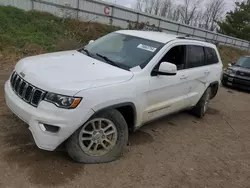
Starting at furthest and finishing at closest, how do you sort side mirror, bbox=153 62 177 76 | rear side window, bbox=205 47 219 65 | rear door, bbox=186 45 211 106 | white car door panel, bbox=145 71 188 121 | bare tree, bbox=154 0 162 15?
bare tree, bbox=154 0 162 15, rear side window, bbox=205 47 219 65, rear door, bbox=186 45 211 106, white car door panel, bbox=145 71 188 121, side mirror, bbox=153 62 177 76

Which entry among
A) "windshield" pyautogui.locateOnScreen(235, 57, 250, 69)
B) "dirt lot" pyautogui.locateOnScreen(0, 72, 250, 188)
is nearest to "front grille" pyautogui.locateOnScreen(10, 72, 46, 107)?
"dirt lot" pyautogui.locateOnScreen(0, 72, 250, 188)

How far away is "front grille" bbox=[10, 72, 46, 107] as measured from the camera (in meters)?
3.08

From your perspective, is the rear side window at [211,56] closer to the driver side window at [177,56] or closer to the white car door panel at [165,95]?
the driver side window at [177,56]

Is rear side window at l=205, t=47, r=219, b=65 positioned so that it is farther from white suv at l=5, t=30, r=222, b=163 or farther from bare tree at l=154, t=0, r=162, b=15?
bare tree at l=154, t=0, r=162, b=15

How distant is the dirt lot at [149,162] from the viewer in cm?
310

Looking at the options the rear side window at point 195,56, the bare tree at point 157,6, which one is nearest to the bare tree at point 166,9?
the bare tree at point 157,6

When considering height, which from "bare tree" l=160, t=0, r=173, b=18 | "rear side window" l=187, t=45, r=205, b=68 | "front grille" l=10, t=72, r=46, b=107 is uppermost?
"rear side window" l=187, t=45, r=205, b=68

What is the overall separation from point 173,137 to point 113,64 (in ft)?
5.76

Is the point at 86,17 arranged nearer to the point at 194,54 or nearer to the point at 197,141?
the point at 194,54

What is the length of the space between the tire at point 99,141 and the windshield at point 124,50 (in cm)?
83

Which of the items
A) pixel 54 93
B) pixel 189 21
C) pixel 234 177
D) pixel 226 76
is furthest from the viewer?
pixel 189 21

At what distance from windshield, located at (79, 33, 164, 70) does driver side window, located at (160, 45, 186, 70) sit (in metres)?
0.23

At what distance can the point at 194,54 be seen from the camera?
5.14 meters

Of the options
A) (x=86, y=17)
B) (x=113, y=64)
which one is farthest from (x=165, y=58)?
(x=86, y=17)
